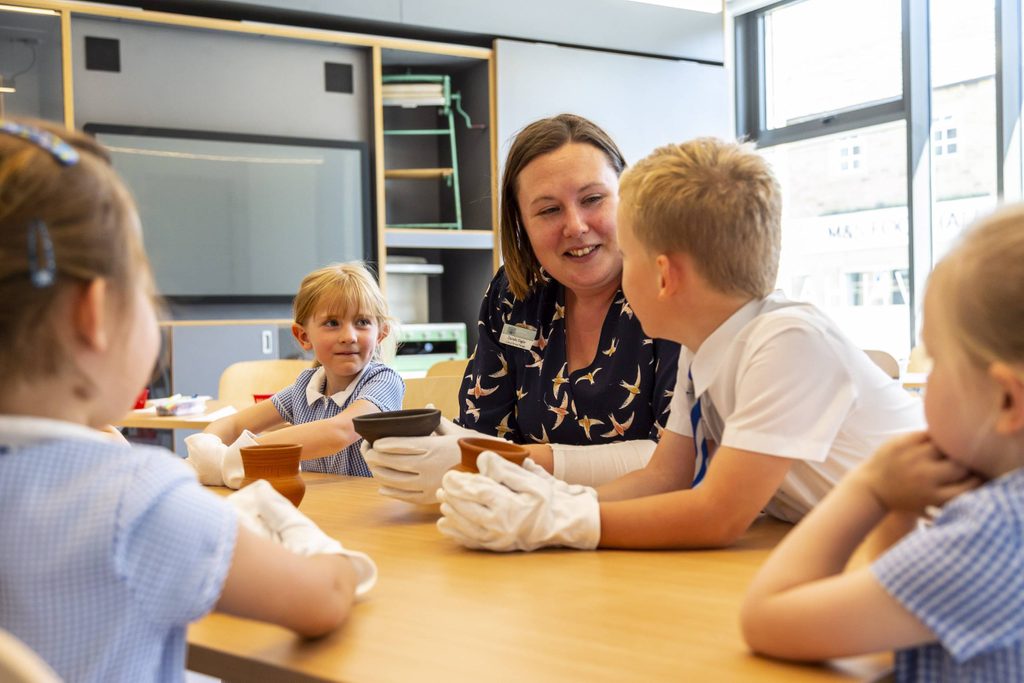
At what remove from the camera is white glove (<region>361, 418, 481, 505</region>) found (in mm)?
1300

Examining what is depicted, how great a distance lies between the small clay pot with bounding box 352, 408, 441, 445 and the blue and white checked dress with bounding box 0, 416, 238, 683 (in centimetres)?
62

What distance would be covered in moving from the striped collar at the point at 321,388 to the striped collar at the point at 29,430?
4.89 feet

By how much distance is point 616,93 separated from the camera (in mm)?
5172

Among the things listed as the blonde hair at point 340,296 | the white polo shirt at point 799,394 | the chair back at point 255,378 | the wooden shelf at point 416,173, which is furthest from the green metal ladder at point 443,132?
the white polo shirt at point 799,394

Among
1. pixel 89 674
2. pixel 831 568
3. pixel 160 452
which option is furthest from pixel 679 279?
pixel 89 674

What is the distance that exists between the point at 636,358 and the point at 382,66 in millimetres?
3488

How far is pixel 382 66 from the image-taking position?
4.75m

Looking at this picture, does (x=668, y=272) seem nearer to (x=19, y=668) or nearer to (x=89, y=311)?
(x=89, y=311)

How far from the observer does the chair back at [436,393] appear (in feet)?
8.12

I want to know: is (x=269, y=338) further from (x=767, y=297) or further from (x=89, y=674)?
(x=89, y=674)

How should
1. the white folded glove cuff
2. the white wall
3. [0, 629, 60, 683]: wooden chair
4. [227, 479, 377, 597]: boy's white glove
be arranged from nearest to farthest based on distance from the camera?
[0, 629, 60, 683]: wooden chair < [227, 479, 377, 597]: boy's white glove < the white folded glove cuff < the white wall

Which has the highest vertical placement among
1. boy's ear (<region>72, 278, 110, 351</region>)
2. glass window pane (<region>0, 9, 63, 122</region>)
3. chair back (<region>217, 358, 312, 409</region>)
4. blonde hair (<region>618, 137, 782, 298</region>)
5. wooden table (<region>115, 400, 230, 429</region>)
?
glass window pane (<region>0, 9, 63, 122</region>)

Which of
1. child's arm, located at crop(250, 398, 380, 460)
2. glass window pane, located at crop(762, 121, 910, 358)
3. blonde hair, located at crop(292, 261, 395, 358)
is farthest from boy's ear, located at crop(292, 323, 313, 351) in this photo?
glass window pane, located at crop(762, 121, 910, 358)

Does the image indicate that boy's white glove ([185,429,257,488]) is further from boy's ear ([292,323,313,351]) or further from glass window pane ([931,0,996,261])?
glass window pane ([931,0,996,261])
